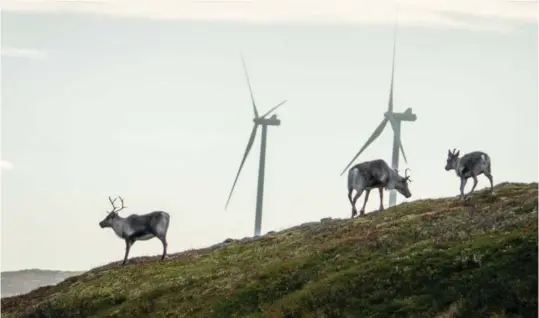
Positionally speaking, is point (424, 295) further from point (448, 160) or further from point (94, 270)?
point (94, 270)

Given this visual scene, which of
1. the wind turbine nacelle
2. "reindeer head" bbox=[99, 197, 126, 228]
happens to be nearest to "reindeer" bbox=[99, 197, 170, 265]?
"reindeer head" bbox=[99, 197, 126, 228]

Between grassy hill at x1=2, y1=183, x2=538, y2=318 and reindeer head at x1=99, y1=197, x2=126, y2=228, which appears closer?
grassy hill at x1=2, y1=183, x2=538, y2=318

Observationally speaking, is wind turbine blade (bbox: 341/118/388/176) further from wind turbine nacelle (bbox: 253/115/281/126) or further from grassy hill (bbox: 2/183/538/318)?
grassy hill (bbox: 2/183/538/318)

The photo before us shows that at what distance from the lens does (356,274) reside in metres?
46.2

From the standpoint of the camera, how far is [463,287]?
4091cm

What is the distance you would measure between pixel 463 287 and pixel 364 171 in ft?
91.4

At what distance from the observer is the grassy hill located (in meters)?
40.9

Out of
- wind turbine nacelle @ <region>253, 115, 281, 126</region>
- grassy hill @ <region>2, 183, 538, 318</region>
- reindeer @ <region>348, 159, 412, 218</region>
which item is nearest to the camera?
grassy hill @ <region>2, 183, 538, 318</region>

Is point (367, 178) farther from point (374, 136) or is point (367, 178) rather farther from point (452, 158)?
point (374, 136)

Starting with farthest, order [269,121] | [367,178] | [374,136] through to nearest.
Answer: [269,121] → [374,136] → [367,178]

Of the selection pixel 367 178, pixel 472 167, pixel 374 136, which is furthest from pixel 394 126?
pixel 472 167

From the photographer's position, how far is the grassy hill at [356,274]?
4094 cm

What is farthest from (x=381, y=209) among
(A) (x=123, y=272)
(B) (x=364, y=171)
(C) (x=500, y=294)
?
(C) (x=500, y=294)

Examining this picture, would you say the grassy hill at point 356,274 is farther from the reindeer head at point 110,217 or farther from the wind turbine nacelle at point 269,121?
the wind turbine nacelle at point 269,121
